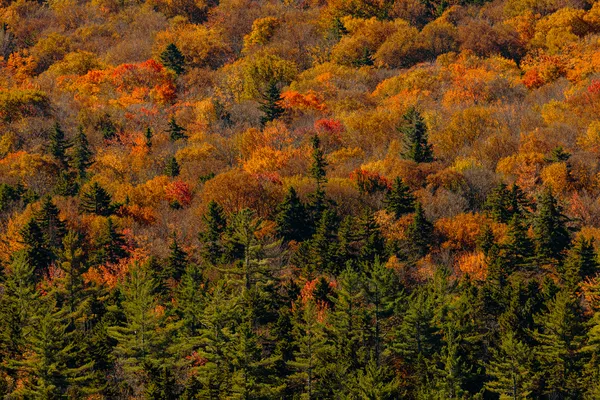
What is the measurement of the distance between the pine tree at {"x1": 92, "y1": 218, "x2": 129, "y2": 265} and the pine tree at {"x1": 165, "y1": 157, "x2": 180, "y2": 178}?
2207 cm

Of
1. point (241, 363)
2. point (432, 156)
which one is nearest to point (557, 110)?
point (432, 156)

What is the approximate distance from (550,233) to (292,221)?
22.3 metres

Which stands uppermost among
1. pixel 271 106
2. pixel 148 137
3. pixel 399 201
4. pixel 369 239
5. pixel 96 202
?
pixel 369 239

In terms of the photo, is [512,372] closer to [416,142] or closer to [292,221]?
[292,221]

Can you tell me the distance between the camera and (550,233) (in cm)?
7056

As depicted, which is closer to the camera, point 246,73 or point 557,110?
point 557,110

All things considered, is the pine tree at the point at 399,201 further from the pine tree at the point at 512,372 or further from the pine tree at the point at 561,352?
the pine tree at the point at 512,372

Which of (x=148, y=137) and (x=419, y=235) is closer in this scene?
(x=419, y=235)

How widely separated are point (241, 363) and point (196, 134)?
6131cm

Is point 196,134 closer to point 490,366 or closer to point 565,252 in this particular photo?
point 565,252


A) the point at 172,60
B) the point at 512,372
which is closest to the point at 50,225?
the point at 512,372

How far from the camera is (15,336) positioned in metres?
55.3

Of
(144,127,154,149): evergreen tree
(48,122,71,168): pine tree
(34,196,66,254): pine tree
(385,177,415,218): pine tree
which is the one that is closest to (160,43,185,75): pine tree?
(144,127,154,149): evergreen tree

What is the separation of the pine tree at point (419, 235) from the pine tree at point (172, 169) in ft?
103
